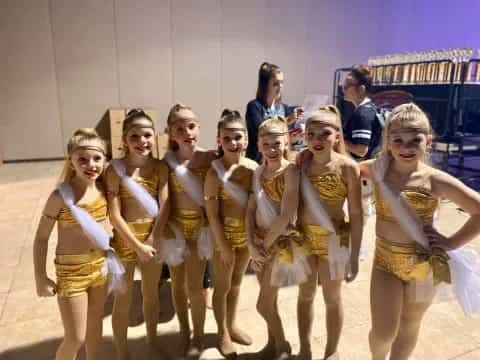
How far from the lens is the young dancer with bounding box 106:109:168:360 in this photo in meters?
1.67

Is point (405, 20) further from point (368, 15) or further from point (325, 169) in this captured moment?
point (325, 169)

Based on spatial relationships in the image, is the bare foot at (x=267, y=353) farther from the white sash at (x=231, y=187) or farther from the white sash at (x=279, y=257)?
the white sash at (x=231, y=187)

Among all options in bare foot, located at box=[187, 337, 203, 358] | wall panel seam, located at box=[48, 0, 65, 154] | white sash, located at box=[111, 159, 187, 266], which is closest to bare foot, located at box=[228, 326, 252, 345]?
bare foot, located at box=[187, 337, 203, 358]

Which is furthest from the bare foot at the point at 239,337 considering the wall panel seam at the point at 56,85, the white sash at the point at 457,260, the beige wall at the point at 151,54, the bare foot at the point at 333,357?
the wall panel seam at the point at 56,85

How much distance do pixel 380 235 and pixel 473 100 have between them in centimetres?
475

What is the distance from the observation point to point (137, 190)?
5.50 ft

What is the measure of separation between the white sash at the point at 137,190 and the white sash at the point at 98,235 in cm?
20

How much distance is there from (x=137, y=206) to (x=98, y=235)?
0.23m

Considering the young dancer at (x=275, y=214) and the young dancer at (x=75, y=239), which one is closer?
the young dancer at (x=75, y=239)

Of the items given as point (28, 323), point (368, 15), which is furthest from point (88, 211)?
point (368, 15)

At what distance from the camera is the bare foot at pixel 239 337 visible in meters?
2.05

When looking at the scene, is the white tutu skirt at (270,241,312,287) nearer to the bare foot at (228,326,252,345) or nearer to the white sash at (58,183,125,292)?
the bare foot at (228,326,252,345)

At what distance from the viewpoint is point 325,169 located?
1.61 m

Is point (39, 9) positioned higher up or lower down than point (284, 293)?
higher up
